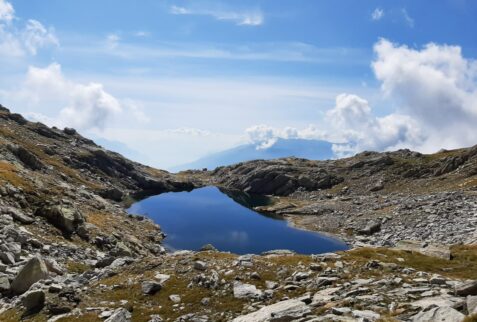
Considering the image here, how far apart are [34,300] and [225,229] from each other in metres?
99.2

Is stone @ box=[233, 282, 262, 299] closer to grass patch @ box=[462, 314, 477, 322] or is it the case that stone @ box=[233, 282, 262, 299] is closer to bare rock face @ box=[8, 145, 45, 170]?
grass patch @ box=[462, 314, 477, 322]

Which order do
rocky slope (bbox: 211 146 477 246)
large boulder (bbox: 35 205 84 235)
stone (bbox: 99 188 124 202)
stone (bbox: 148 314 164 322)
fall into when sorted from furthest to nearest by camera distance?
stone (bbox: 99 188 124 202)
rocky slope (bbox: 211 146 477 246)
large boulder (bbox: 35 205 84 235)
stone (bbox: 148 314 164 322)

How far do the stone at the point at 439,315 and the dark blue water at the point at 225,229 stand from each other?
3088 inches

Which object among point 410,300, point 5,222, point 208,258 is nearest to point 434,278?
point 410,300

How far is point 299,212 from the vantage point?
152m

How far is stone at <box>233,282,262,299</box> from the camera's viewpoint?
96.1ft

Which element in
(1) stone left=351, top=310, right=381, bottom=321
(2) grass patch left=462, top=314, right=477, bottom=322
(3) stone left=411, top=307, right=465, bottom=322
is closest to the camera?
(2) grass patch left=462, top=314, right=477, bottom=322

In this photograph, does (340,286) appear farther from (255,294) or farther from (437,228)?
(437,228)

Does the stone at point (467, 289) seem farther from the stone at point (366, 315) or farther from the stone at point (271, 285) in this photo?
the stone at point (271, 285)

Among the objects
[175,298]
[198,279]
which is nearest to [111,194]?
[198,279]

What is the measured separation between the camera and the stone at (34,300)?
2828 cm

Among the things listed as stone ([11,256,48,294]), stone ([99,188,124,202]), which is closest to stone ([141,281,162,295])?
stone ([11,256,48,294])

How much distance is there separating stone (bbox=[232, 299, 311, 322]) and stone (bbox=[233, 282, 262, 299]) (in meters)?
3.40

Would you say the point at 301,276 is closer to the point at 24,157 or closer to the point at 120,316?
the point at 120,316
